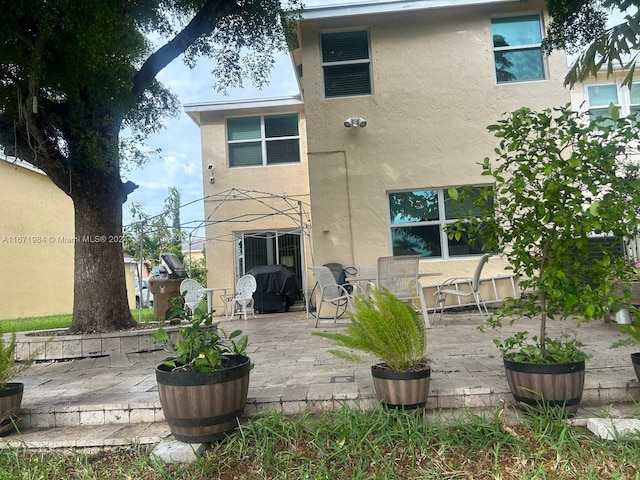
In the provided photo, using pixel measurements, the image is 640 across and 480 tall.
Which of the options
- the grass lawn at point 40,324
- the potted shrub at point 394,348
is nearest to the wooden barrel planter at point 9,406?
the potted shrub at point 394,348

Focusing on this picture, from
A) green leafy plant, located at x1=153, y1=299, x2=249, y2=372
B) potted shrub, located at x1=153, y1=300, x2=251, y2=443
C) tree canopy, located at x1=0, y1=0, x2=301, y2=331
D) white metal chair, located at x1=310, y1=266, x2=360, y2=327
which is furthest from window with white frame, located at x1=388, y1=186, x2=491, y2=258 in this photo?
potted shrub, located at x1=153, y1=300, x2=251, y2=443

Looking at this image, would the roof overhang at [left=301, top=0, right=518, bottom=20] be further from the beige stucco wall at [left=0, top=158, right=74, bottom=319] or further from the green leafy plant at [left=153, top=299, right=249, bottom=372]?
the beige stucco wall at [left=0, top=158, right=74, bottom=319]

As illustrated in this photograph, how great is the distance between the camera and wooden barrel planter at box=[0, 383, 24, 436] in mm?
2619

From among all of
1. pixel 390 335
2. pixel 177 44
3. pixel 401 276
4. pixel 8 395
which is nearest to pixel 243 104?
pixel 177 44

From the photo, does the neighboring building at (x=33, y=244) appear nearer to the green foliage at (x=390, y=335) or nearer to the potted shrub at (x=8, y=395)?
the potted shrub at (x=8, y=395)

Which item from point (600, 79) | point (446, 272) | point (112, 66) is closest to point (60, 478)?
point (112, 66)

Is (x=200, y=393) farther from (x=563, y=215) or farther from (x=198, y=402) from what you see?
(x=563, y=215)

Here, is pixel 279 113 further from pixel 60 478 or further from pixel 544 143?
pixel 60 478

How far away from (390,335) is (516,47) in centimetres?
694

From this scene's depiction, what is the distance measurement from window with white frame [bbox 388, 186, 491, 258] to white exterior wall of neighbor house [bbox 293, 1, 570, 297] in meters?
0.15

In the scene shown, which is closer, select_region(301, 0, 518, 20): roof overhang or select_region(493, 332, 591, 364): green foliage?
select_region(493, 332, 591, 364): green foliage

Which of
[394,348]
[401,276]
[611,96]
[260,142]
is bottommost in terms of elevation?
[394,348]

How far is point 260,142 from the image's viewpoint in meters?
10.2

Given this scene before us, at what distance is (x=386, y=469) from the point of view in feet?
6.95
